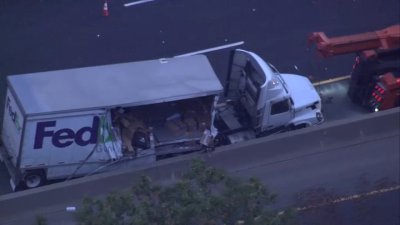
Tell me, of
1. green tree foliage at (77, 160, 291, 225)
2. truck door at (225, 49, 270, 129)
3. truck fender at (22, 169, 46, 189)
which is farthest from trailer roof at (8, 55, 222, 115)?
green tree foliage at (77, 160, 291, 225)

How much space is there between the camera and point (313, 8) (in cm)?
2697

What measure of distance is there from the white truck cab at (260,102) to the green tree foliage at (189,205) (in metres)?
7.77

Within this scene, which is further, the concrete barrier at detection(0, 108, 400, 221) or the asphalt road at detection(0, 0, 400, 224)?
the asphalt road at detection(0, 0, 400, 224)

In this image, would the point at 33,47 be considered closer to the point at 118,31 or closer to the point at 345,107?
the point at 118,31

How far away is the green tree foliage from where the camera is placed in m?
11.4

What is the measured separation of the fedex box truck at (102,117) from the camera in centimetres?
1797

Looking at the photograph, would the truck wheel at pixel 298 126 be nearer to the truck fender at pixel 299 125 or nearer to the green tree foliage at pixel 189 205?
the truck fender at pixel 299 125

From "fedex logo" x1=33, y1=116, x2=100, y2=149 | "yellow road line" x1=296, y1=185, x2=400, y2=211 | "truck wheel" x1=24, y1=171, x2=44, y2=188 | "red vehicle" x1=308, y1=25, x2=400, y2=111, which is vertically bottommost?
"yellow road line" x1=296, y1=185, x2=400, y2=211

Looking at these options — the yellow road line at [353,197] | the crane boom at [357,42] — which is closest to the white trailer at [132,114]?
the crane boom at [357,42]

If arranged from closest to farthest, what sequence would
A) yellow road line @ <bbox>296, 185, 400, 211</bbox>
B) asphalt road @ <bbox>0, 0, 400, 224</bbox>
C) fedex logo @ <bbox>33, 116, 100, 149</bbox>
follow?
fedex logo @ <bbox>33, 116, 100, 149</bbox> < yellow road line @ <bbox>296, 185, 400, 211</bbox> < asphalt road @ <bbox>0, 0, 400, 224</bbox>

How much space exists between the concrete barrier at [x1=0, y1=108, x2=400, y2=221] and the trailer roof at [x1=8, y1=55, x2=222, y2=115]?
1494 mm

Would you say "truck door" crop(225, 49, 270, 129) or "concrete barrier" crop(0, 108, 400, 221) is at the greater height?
"truck door" crop(225, 49, 270, 129)

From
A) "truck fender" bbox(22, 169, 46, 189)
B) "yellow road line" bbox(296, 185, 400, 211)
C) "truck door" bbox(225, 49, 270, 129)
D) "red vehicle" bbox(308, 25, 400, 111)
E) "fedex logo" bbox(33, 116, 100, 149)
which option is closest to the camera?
"fedex logo" bbox(33, 116, 100, 149)

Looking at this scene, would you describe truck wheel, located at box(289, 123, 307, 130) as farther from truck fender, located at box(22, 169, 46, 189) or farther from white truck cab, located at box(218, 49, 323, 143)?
truck fender, located at box(22, 169, 46, 189)
